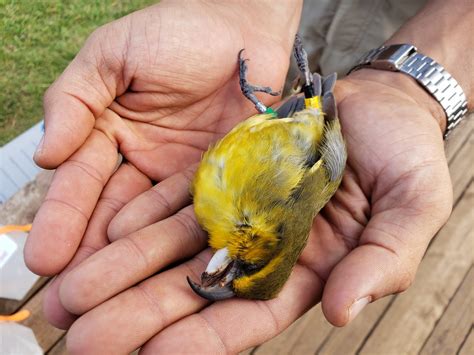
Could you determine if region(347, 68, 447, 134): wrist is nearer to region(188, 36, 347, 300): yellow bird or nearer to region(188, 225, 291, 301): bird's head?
region(188, 36, 347, 300): yellow bird

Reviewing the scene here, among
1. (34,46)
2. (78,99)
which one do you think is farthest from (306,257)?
(34,46)

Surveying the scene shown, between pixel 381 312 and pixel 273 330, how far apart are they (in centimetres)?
229

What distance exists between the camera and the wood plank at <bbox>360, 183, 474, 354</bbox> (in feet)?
14.3

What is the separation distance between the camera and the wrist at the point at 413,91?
10.5 feet

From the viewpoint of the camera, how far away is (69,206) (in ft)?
8.53

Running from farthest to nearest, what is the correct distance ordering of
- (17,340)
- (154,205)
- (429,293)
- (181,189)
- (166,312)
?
(429,293) < (17,340) < (181,189) < (154,205) < (166,312)

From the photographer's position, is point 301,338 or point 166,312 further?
point 301,338

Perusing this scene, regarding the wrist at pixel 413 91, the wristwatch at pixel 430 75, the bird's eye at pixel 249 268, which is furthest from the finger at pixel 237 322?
the wristwatch at pixel 430 75

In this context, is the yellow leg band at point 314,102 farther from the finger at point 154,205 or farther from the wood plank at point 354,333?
the wood plank at point 354,333

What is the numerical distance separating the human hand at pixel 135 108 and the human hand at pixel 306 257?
189mm

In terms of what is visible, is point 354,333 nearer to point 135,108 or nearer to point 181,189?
point 181,189

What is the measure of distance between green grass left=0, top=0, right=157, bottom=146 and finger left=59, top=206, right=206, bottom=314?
3502 mm

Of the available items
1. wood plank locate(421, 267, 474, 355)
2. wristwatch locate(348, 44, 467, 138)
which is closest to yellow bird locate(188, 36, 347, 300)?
wristwatch locate(348, 44, 467, 138)

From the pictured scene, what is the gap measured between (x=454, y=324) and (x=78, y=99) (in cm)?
364
